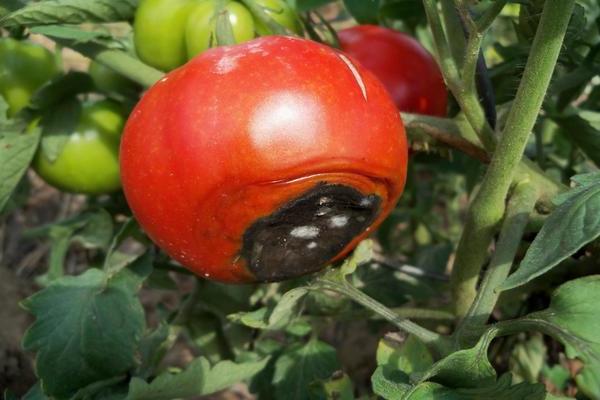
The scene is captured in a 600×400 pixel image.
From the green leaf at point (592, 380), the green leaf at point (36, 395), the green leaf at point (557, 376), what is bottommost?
the green leaf at point (557, 376)

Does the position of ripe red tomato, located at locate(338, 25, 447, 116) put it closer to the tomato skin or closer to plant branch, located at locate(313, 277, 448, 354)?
the tomato skin

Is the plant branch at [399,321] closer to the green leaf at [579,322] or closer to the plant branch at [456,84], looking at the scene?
the green leaf at [579,322]

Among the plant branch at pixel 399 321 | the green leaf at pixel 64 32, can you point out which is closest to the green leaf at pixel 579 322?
the plant branch at pixel 399 321

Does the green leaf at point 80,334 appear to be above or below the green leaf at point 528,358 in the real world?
above

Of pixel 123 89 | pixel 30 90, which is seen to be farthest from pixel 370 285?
pixel 30 90

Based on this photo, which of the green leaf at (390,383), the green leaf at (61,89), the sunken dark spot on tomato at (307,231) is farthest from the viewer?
the green leaf at (61,89)

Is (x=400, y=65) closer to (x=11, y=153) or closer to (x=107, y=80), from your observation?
(x=107, y=80)

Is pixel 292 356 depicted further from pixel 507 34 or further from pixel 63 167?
pixel 507 34

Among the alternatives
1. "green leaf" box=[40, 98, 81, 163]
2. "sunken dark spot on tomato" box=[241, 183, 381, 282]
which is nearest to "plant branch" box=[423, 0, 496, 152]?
"sunken dark spot on tomato" box=[241, 183, 381, 282]
